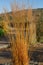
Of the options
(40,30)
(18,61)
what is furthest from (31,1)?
(40,30)

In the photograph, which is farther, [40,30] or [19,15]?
[40,30]

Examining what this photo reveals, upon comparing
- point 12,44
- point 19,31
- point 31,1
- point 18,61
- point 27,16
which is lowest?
point 18,61

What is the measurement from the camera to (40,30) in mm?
11523

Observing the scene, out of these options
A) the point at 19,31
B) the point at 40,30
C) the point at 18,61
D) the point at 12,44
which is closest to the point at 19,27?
the point at 19,31

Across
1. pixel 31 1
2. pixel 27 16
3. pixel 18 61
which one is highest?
Answer: pixel 31 1

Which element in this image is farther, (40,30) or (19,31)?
(40,30)

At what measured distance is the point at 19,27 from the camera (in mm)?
3793

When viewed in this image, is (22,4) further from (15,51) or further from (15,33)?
(15,51)

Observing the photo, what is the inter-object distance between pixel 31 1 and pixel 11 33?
699 millimetres

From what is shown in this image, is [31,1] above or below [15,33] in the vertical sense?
above

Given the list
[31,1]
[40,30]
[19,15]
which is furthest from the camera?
[40,30]

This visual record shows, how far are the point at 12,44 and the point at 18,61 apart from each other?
1.13 ft

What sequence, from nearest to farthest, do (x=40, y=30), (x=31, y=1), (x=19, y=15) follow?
(x=19, y=15), (x=31, y=1), (x=40, y=30)

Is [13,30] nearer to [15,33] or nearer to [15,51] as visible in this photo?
[15,33]
